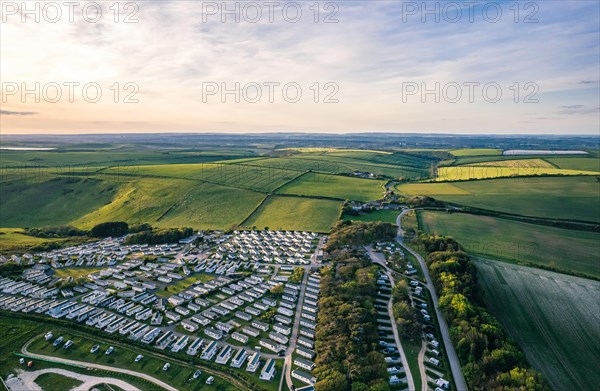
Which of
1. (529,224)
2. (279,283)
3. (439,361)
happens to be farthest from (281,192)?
(439,361)

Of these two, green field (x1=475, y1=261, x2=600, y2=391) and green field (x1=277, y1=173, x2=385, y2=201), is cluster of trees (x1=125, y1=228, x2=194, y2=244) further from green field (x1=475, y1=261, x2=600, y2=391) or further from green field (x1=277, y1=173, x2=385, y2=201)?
green field (x1=475, y1=261, x2=600, y2=391)

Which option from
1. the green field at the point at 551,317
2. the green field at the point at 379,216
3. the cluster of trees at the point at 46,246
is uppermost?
the green field at the point at 379,216

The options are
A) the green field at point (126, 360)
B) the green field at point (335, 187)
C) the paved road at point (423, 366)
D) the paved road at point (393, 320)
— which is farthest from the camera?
the green field at point (335, 187)

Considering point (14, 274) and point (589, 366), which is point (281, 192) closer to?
point (14, 274)

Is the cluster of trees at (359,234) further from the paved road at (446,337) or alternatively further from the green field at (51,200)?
the green field at (51,200)

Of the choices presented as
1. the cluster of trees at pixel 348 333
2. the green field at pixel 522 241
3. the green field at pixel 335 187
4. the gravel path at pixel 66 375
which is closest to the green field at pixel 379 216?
the green field at pixel 522 241

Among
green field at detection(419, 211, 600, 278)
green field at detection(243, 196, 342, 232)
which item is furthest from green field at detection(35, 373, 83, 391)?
green field at detection(419, 211, 600, 278)
